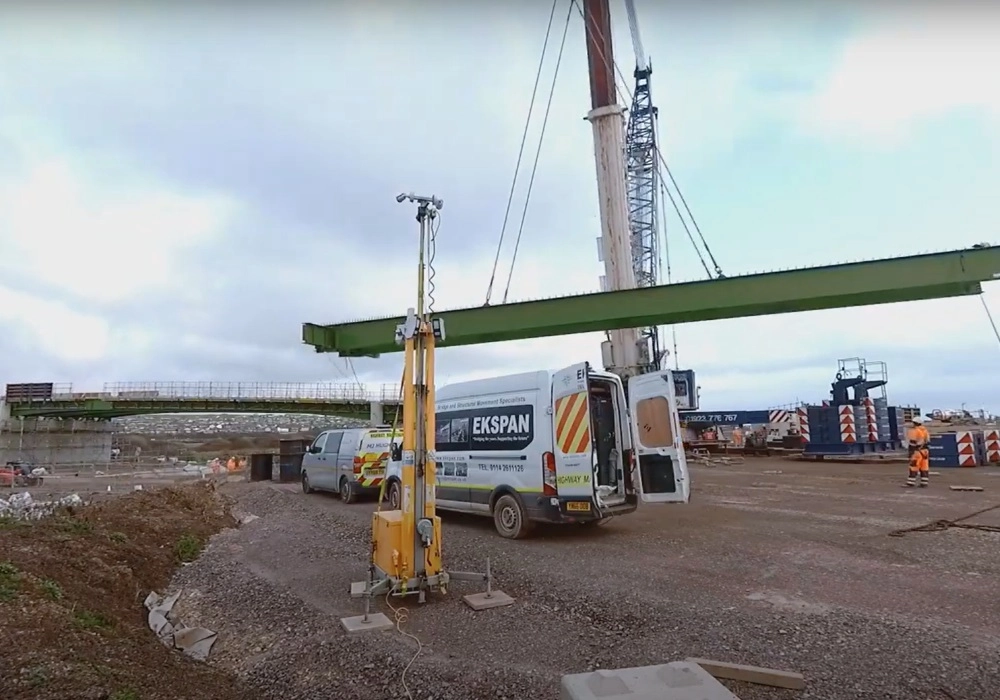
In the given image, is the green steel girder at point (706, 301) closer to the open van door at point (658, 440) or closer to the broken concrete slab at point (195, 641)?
the open van door at point (658, 440)

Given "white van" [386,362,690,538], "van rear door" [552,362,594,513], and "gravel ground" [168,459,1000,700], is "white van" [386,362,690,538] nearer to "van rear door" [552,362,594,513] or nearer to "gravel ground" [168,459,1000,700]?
"van rear door" [552,362,594,513]

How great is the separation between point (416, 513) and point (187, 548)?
4.74 metres

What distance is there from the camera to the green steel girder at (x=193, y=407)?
49094mm

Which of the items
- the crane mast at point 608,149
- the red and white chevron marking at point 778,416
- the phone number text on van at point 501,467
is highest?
the crane mast at point 608,149

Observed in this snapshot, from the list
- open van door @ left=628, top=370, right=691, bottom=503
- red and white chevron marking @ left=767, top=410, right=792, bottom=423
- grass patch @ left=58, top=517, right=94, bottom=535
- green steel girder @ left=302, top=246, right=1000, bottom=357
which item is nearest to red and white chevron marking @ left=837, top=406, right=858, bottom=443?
red and white chevron marking @ left=767, top=410, right=792, bottom=423

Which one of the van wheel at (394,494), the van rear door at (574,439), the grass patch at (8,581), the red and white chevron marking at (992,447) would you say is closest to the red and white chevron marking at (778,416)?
the red and white chevron marking at (992,447)

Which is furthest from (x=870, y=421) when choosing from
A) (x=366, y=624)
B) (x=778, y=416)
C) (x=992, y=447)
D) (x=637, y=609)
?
(x=366, y=624)

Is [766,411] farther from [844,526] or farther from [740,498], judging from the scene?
[844,526]

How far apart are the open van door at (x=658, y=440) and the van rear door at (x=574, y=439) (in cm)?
128

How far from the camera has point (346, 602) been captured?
583 centimetres

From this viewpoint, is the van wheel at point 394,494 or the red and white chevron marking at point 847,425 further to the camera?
the red and white chevron marking at point 847,425

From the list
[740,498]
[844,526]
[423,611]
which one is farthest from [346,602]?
[740,498]

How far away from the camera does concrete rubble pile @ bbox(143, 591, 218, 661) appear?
4910mm

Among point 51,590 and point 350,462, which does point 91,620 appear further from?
point 350,462
